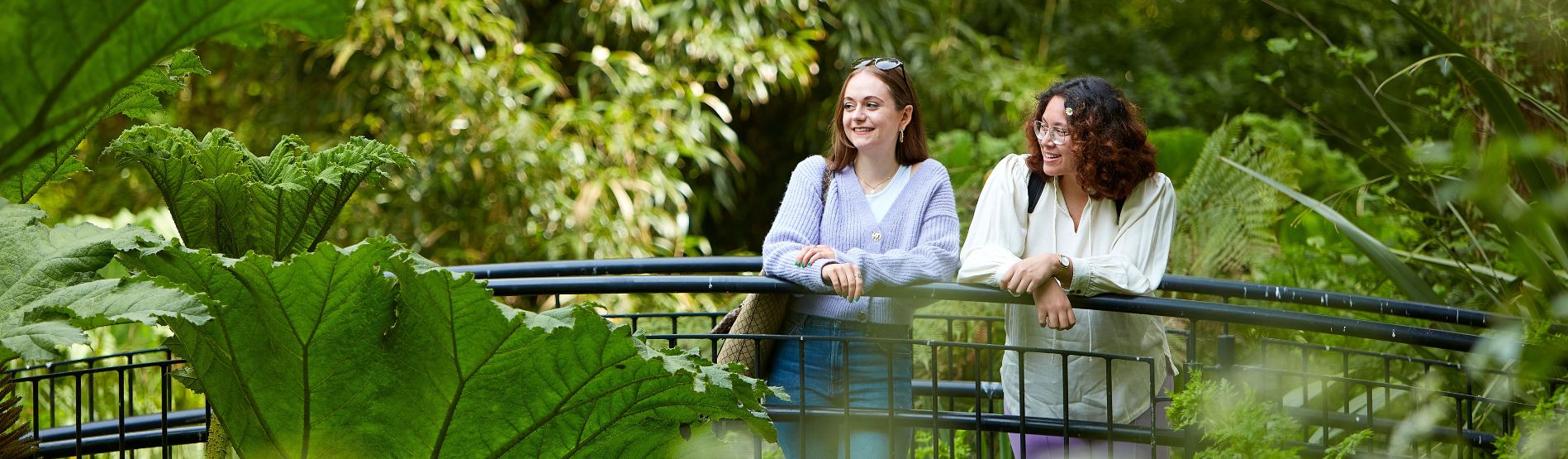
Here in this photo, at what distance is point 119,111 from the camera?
62.6 inches

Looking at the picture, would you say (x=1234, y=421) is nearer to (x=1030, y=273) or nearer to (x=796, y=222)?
(x=1030, y=273)

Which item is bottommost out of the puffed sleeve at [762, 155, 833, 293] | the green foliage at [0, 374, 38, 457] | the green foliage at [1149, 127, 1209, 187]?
the green foliage at [0, 374, 38, 457]

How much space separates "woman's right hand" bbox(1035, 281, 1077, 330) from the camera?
2.34m

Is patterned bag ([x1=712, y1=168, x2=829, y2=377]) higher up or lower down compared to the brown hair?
lower down

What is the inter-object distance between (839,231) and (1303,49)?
9061mm

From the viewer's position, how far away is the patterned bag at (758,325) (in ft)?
8.64

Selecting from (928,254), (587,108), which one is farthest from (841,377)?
(587,108)

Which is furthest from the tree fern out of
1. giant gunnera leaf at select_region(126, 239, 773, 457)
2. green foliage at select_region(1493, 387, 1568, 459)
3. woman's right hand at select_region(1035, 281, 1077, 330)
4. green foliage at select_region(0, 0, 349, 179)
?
green foliage at select_region(0, 0, 349, 179)

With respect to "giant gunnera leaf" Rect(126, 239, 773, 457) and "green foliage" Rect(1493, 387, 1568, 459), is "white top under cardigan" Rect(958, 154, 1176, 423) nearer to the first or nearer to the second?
"green foliage" Rect(1493, 387, 1568, 459)

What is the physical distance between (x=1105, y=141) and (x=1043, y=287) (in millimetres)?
310

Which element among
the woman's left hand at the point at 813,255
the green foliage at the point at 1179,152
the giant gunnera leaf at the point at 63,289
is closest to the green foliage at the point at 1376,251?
the woman's left hand at the point at 813,255

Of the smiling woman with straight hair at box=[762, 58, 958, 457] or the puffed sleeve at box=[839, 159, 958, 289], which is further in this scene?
the smiling woman with straight hair at box=[762, 58, 958, 457]

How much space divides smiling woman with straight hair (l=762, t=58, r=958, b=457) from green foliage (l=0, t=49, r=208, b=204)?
121 cm

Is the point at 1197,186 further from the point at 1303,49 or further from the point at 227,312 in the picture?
the point at 1303,49
